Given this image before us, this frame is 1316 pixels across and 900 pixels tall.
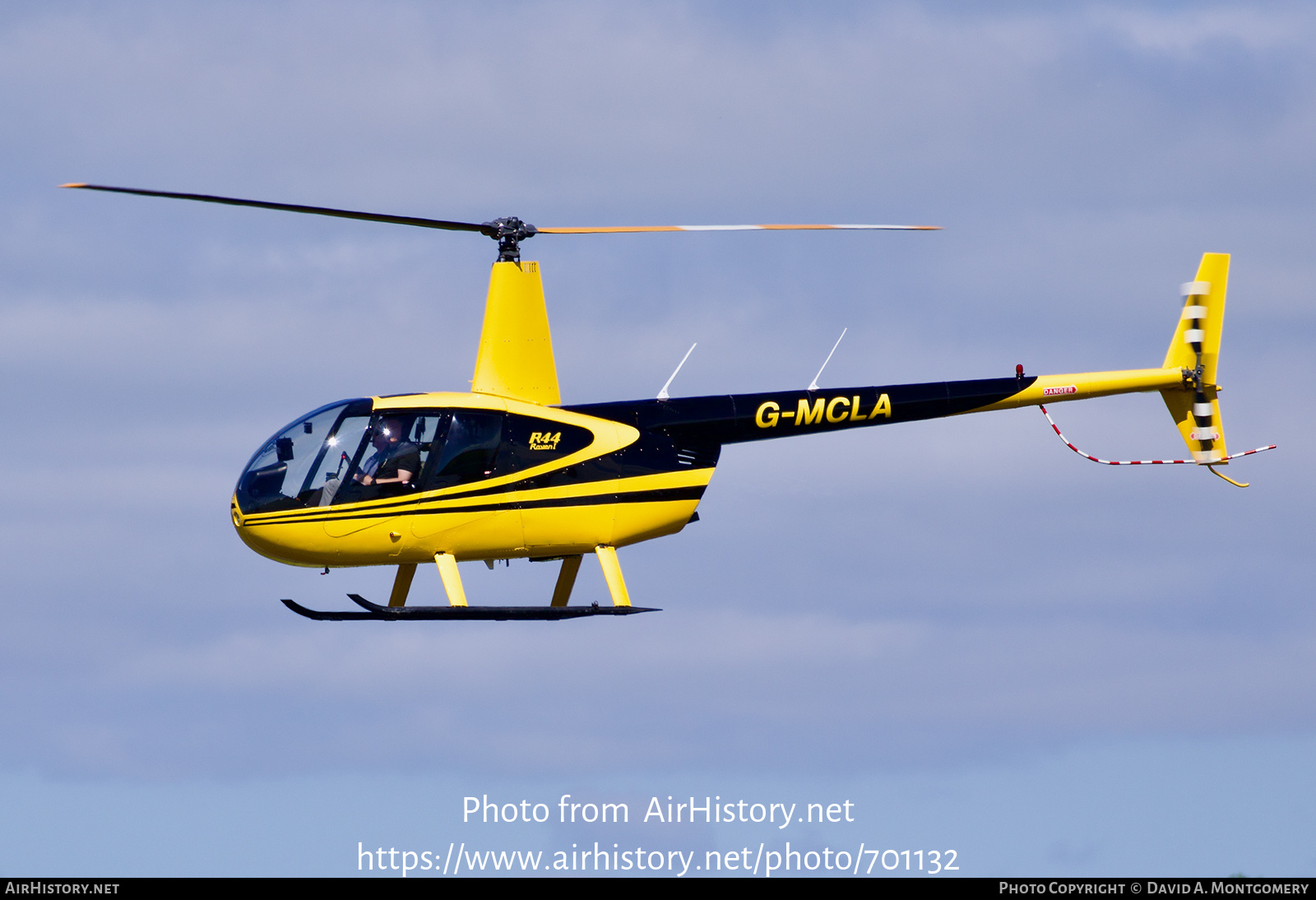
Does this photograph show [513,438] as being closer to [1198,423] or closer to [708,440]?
[708,440]

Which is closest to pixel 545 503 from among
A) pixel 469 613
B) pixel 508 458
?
pixel 508 458

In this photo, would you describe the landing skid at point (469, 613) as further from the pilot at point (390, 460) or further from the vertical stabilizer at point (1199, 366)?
the vertical stabilizer at point (1199, 366)

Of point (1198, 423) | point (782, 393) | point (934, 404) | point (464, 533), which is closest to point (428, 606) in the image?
point (464, 533)

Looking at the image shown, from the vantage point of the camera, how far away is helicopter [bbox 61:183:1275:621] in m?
29.2

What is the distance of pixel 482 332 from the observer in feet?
103

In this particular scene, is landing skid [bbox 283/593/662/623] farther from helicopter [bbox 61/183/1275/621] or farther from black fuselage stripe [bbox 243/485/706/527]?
black fuselage stripe [bbox 243/485/706/527]

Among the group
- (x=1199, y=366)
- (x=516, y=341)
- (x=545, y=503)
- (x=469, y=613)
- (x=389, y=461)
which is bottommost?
(x=469, y=613)

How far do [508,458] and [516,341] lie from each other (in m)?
2.13

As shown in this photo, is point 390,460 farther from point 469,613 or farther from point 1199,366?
point 1199,366

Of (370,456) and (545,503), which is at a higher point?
(545,503)

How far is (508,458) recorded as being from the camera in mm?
30172

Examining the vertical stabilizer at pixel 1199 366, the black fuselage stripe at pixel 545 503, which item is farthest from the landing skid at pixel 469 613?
the vertical stabilizer at pixel 1199 366

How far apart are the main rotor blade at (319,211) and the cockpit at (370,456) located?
8.81 ft

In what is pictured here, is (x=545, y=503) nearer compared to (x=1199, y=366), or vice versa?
(x=545, y=503)
